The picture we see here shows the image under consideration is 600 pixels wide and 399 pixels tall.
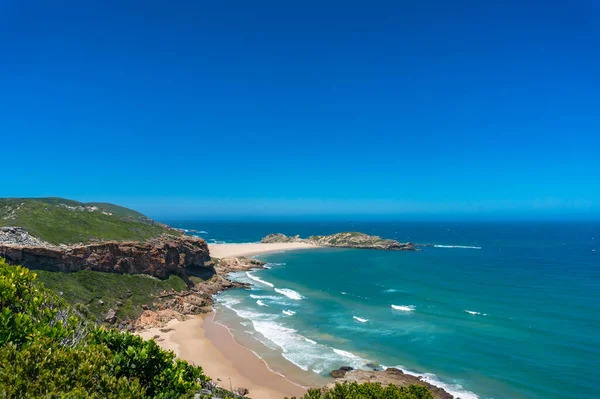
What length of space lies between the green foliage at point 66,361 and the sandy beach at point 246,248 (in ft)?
289

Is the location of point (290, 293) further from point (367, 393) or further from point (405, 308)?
point (367, 393)

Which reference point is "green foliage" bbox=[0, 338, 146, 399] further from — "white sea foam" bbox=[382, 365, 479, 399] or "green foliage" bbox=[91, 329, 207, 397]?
"white sea foam" bbox=[382, 365, 479, 399]

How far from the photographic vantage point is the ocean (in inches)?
1189

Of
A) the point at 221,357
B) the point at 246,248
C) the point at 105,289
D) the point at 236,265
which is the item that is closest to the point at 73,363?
the point at 221,357

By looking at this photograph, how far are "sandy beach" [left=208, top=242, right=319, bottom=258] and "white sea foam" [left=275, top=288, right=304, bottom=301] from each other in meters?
41.6

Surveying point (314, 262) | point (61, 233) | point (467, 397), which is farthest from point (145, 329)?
point (314, 262)

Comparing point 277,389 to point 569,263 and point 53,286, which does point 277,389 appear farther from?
point 569,263

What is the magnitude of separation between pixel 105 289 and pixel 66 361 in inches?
1482

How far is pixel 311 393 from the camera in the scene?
42.2ft

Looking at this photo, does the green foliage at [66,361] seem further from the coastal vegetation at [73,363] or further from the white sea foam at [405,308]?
the white sea foam at [405,308]

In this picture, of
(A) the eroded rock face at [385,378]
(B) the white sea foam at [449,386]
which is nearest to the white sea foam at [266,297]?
(A) the eroded rock face at [385,378]

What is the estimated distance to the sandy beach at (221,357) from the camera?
27.6m

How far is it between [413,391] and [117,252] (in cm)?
4430

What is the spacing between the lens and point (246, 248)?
407 ft
